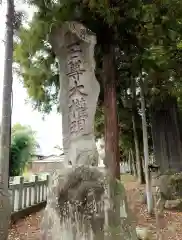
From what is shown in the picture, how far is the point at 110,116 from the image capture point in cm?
703

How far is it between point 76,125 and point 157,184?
536 centimetres

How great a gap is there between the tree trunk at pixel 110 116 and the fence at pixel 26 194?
8.83 ft

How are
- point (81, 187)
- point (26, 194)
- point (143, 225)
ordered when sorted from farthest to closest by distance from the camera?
1. point (26, 194)
2. point (143, 225)
3. point (81, 187)

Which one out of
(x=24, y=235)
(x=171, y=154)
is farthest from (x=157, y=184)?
(x=24, y=235)

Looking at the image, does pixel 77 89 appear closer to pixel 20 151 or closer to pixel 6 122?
pixel 6 122

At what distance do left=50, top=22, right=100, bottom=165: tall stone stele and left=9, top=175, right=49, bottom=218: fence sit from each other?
3497 millimetres

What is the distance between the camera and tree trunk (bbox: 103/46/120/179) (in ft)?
22.4

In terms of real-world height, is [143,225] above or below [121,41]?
below

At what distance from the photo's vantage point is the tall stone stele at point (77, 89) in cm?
434

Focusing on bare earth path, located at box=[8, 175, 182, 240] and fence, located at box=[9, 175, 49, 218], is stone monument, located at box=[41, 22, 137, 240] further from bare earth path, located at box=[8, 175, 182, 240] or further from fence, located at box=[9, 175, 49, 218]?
fence, located at box=[9, 175, 49, 218]

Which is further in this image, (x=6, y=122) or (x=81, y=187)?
(x=6, y=122)

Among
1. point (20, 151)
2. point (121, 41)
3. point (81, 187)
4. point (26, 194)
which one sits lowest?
point (26, 194)

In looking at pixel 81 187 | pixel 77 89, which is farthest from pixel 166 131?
pixel 81 187

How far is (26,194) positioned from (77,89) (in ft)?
16.6
